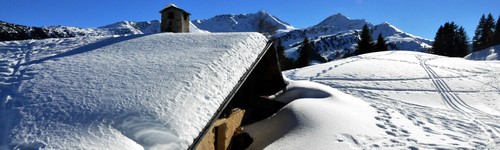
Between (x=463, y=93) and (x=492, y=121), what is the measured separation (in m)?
6.23

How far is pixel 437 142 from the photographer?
8898 millimetres

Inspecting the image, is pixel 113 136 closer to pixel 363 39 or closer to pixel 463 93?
pixel 463 93

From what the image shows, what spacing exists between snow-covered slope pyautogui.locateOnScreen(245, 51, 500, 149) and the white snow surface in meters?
2.71

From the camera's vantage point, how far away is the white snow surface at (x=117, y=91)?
3725 millimetres

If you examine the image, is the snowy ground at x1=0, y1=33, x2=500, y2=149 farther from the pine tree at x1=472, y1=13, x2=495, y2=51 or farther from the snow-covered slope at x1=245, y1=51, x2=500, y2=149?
the pine tree at x1=472, y1=13, x2=495, y2=51

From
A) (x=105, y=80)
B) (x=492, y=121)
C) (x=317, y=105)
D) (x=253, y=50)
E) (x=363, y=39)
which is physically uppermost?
(x=363, y=39)

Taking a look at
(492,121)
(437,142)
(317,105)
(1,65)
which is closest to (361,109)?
(317,105)

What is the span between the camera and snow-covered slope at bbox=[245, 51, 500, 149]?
840 cm

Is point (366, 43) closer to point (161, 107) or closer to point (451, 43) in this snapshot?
point (451, 43)

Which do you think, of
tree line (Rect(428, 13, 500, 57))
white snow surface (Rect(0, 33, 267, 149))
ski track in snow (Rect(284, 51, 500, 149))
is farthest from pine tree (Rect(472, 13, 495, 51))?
white snow surface (Rect(0, 33, 267, 149))

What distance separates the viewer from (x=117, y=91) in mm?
4711

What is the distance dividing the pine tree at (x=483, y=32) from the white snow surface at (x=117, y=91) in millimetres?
68839

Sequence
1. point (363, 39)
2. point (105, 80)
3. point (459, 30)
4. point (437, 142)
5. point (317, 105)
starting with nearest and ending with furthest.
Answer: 1. point (105, 80)
2. point (437, 142)
3. point (317, 105)
4. point (363, 39)
5. point (459, 30)

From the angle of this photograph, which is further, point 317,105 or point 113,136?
point 317,105
